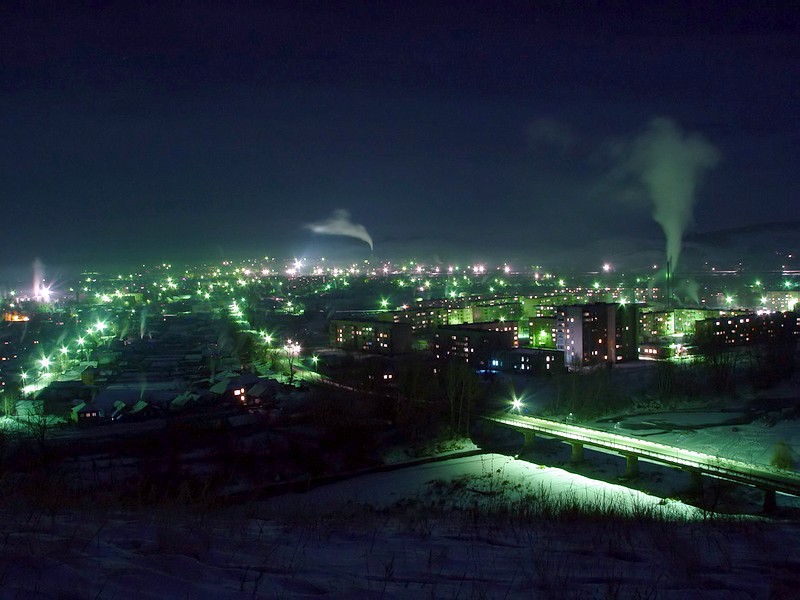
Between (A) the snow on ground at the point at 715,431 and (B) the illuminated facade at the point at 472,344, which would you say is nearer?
(A) the snow on ground at the point at 715,431

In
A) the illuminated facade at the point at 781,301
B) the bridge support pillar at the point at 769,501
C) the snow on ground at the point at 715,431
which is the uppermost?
the illuminated facade at the point at 781,301

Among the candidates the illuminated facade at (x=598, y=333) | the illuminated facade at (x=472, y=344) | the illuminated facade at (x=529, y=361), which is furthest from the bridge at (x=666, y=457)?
the illuminated facade at (x=598, y=333)

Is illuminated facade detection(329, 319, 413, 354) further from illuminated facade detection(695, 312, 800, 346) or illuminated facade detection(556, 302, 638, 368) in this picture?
illuminated facade detection(695, 312, 800, 346)

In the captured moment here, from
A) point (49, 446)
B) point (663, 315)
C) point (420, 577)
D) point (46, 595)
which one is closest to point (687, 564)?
point (420, 577)

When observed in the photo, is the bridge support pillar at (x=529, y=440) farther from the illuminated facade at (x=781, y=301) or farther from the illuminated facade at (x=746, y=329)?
the illuminated facade at (x=781, y=301)

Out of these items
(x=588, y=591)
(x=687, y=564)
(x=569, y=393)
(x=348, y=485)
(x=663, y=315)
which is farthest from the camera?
(x=663, y=315)

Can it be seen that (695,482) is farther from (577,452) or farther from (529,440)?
(529,440)

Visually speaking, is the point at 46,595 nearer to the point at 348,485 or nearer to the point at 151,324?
the point at 348,485
